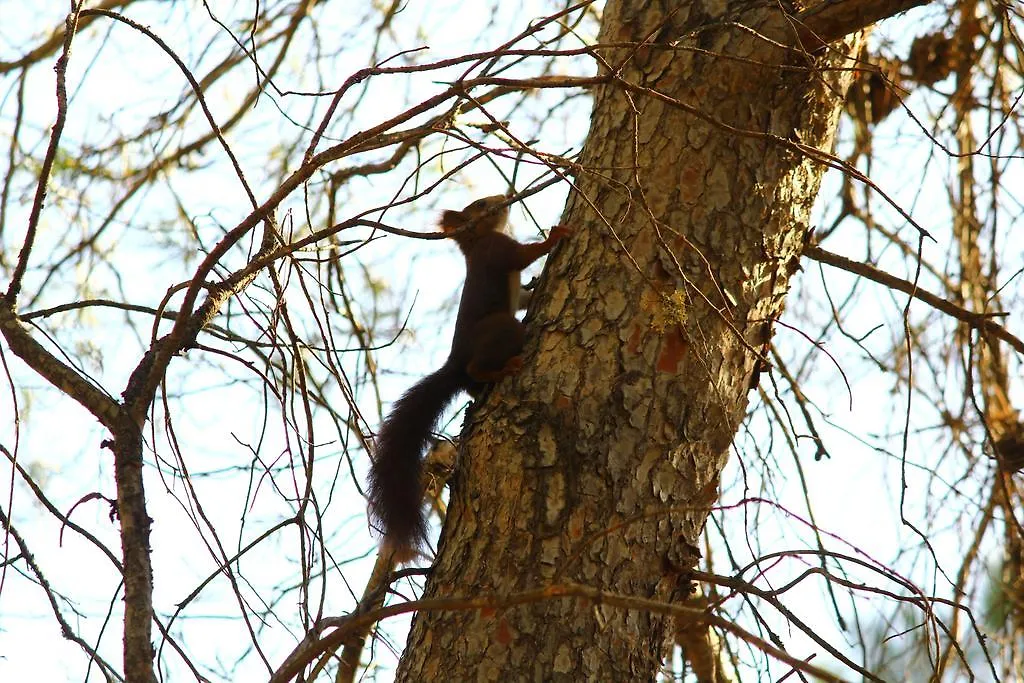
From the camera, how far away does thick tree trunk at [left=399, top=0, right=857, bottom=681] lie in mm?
2090

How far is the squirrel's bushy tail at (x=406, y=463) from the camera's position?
8.46 feet

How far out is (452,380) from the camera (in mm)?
3150

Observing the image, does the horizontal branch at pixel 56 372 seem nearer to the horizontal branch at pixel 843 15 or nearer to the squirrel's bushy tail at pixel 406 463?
the squirrel's bushy tail at pixel 406 463

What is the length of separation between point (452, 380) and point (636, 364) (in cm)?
91

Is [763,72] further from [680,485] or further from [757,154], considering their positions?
[680,485]

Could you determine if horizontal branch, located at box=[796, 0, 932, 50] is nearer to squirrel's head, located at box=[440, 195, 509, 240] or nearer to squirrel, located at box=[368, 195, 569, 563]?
squirrel, located at box=[368, 195, 569, 563]

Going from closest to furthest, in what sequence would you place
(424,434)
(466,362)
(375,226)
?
(375,226)
(424,434)
(466,362)

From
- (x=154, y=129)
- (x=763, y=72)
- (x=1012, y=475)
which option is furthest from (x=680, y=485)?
(x=154, y=129)

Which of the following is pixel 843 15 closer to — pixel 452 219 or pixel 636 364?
pixel 636 364

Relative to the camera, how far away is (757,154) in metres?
2.63

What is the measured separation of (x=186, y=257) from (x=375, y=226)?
2.56m

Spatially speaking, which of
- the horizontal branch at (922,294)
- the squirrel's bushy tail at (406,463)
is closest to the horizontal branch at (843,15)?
the horizontal branch at (922,294)

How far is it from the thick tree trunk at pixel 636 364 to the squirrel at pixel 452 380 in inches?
8.4

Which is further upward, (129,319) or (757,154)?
(129,319)
